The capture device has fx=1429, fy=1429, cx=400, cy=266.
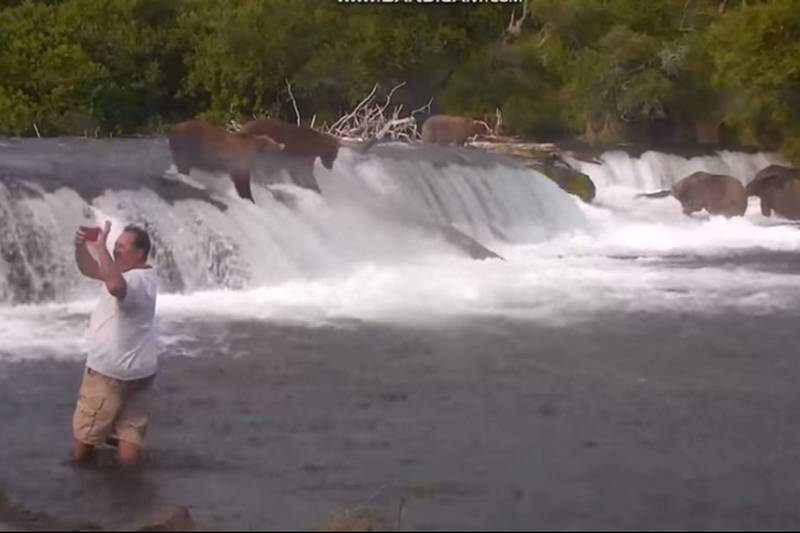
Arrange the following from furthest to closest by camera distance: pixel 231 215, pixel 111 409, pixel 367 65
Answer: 1. pixel 367 65
2. pixel 231 215
3. pixel 111 409

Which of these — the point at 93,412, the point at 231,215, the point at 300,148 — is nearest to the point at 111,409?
the point at 93,412

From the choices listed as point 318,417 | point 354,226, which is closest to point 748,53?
point 354,226

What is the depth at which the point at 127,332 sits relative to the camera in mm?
7121

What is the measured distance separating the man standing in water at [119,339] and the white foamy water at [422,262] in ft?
10.9

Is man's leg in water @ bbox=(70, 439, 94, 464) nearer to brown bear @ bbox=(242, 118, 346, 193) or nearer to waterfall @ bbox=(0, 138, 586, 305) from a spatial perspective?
waterfall @ bbox=(0, 138, 586, 305)

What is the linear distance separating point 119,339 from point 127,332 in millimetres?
52

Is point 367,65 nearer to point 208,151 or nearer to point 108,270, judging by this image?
point 208,151

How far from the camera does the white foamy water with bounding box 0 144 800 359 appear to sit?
13086 millimetres

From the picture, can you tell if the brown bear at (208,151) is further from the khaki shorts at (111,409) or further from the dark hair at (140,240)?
the dark hair at (140,240)

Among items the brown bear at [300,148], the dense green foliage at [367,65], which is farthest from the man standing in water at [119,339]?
the dense green foliage at [367,65]

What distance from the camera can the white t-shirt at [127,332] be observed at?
7.02m

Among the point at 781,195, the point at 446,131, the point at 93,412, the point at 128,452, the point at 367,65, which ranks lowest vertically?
the point at 781,195

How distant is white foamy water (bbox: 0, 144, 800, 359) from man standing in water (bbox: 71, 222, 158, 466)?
3324 millimetres

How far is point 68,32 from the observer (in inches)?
1323
